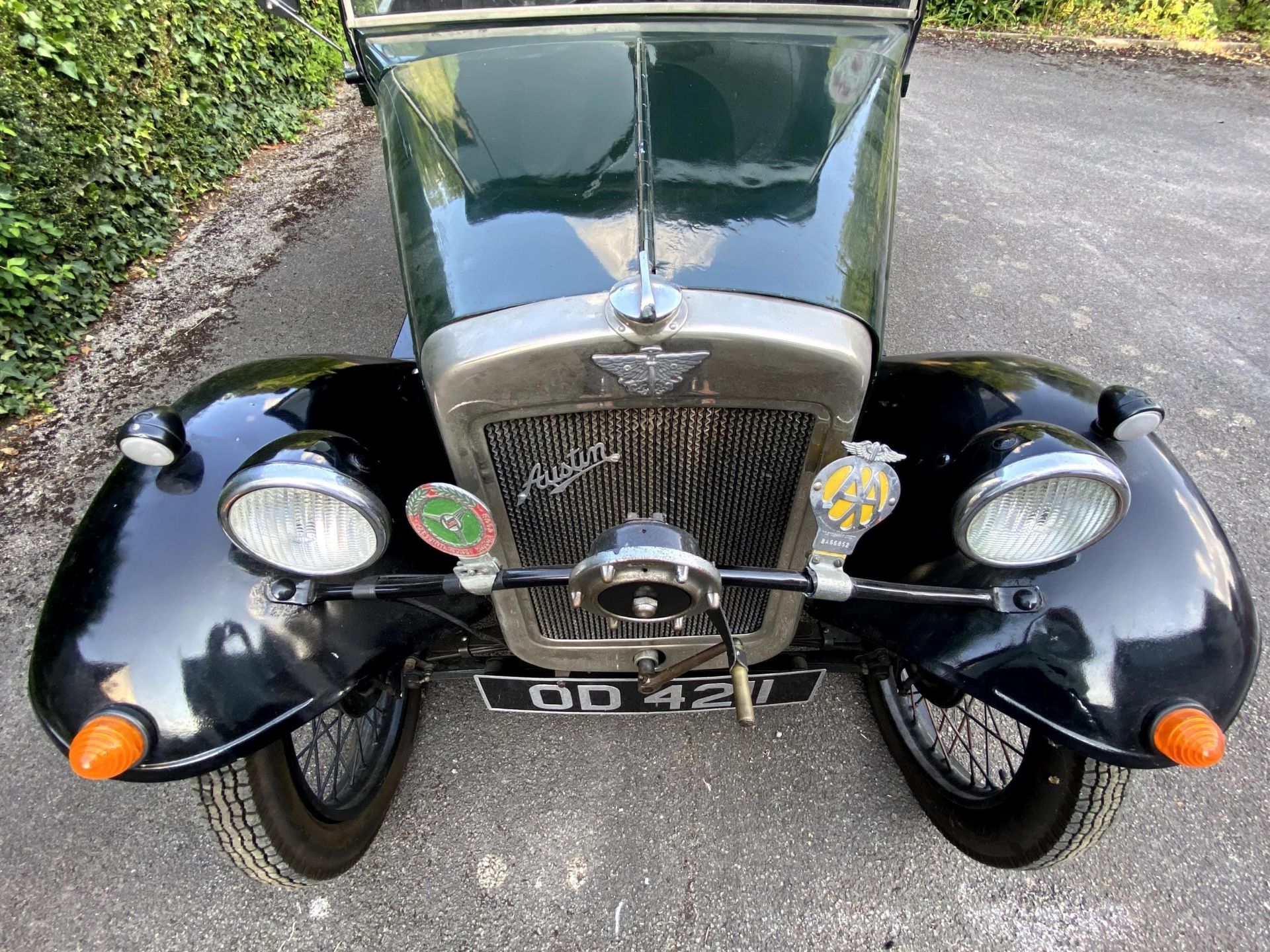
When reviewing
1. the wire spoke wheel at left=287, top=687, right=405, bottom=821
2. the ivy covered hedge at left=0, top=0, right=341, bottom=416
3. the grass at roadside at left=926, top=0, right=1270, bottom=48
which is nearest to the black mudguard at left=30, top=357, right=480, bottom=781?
the wire spoke wheel at left=287, top=687, right=405, bottom=821

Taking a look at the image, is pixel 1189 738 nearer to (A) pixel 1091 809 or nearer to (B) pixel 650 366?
(A) pixel 1091 809

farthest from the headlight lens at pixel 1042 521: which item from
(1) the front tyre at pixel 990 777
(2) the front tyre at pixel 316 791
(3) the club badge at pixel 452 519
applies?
(2) the front tyre at pixel 316 791

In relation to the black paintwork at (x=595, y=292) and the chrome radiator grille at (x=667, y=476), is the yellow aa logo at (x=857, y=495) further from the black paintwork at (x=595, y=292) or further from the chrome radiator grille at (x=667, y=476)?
the black paintwork at (x=595, y=292)

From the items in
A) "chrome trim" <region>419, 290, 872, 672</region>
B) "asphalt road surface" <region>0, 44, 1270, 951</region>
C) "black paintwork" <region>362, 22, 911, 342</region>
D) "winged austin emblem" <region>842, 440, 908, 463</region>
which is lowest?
"asphalt road surface" <region>0, 44, 1270, 951</region>

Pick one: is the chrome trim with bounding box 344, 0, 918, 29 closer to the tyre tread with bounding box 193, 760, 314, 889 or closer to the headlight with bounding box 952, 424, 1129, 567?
the headlight with bounding box 952, 424, 1129, 567

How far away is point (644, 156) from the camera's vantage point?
1641 millimetres

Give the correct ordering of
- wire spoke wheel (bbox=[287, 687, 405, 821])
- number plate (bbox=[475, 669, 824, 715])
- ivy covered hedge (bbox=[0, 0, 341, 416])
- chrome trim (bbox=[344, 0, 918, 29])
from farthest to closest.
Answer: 1. ivy covered hedge (bbox=[0, 0, 341, 416])
2. chrome trim (bbox=[344, 0, 918, 29])
3. wire spoke wheel (bbox=[287, 687, 405, 821])
4. number plate (bbox=[475, 669, 824, 715])

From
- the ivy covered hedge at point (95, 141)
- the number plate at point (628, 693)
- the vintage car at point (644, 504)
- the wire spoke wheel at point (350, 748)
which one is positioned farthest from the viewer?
the ivy covered hedge at point (95, 141)

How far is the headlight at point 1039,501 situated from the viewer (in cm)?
131

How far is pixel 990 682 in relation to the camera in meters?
1.51

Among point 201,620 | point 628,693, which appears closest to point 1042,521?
point 628,693

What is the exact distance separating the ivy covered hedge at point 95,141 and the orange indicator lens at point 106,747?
2951 millimetres

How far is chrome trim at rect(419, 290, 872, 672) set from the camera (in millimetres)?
1311

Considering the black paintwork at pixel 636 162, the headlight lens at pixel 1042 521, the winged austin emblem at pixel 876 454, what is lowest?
the headlight lens at pixel 1042 521
